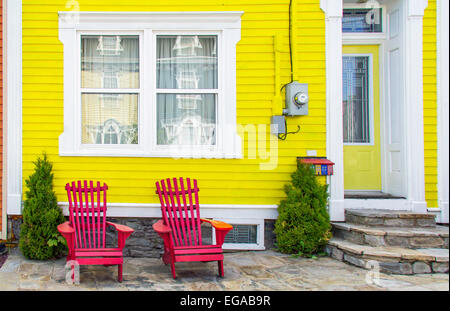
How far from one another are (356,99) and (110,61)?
343 cm

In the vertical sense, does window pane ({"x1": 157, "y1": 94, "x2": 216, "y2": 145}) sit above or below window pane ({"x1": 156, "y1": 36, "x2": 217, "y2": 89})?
below

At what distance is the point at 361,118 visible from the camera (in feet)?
18.4

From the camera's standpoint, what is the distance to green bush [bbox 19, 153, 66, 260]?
464cm

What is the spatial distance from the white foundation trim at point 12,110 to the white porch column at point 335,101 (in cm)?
396

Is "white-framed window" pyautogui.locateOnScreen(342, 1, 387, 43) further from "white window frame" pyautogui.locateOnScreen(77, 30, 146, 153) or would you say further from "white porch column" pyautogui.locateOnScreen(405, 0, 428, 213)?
"white window frame" pyautogui.locateOnScreen(77, 30, 146, 153)

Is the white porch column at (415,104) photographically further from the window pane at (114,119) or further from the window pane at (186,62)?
the window pane at (114,119)

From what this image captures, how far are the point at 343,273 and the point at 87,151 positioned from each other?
342cm

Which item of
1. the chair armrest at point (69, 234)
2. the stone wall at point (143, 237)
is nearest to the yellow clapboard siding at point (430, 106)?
the stone wall at point (143, 237)

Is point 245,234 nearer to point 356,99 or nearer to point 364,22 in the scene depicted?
point 356,99

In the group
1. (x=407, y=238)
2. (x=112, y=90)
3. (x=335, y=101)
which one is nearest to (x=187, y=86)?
(x=112, y=90)

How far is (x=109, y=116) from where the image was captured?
5.26 m

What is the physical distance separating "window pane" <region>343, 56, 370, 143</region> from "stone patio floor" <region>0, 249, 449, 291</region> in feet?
6.18

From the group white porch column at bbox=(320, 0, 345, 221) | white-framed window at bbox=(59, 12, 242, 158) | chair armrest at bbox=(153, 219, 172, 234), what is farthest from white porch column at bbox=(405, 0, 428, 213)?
chair armrest at bbox=(153, 219, 172, 234)

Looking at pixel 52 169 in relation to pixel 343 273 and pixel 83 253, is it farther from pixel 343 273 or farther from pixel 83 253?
pixel 343 273
